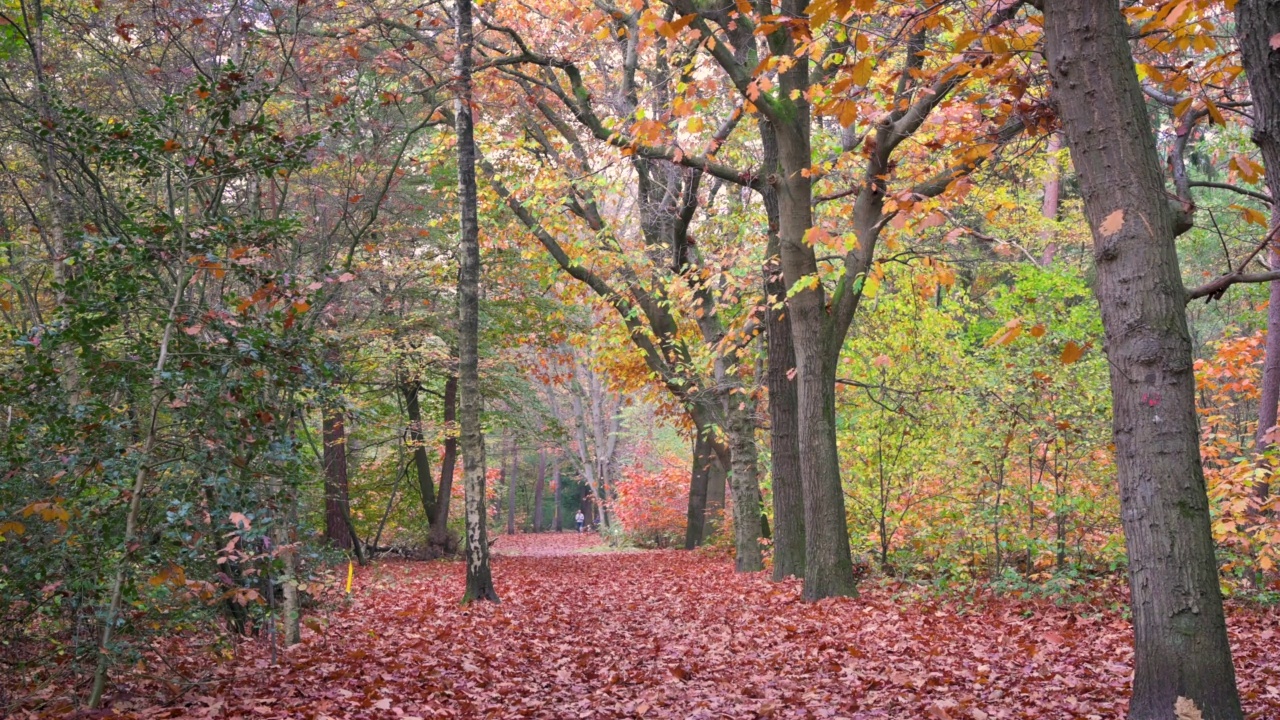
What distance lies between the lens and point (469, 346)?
11031 millimetres

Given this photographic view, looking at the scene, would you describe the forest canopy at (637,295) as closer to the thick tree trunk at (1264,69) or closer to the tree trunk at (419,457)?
the thick tree trunk at (1264,69)

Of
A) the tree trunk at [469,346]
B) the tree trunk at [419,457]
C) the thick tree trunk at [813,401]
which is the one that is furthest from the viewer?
the tree trunk at [419,457]

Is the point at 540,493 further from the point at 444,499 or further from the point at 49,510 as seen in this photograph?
the point at 49,510

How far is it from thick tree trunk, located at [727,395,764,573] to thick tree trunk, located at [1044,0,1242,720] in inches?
423

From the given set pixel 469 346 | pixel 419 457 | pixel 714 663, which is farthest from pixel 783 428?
pixel 419 457

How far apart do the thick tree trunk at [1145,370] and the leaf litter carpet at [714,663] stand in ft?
2.74

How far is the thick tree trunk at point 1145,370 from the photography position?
13.2 feet

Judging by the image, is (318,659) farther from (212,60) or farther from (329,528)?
(329,528)

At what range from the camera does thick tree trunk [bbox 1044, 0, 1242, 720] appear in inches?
159

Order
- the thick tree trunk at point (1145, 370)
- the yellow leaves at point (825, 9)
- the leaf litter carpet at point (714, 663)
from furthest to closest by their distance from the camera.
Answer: the leaf litter carpet at point (714, 663), the yellow leaves at point (825, 9), the thick tree trunk at point (1145, 370)

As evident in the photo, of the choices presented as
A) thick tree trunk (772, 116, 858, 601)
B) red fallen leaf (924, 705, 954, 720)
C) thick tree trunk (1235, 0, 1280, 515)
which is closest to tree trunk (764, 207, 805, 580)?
thick tree trunk (772, 116, 858, 601)

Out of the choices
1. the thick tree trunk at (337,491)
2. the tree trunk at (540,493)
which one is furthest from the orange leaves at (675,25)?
the tree trunk at (540,493)

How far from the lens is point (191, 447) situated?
5355 mm

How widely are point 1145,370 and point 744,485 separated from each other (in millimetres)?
11524
